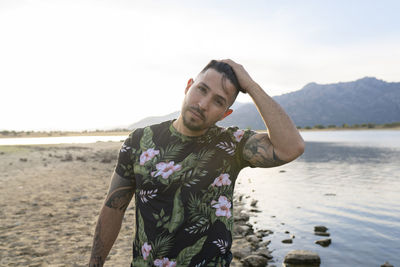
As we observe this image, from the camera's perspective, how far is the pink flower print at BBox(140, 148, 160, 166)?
254cm

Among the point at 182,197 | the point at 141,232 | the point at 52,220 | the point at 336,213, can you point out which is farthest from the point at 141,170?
the point at 336,213

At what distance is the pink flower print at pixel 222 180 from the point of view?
8.32ft

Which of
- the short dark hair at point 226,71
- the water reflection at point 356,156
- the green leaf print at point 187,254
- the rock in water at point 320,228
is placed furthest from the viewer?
the water reflection at point 356,156

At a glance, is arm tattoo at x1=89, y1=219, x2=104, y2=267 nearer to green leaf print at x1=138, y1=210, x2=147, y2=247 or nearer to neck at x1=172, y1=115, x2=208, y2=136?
green leaf print at x1=138, y1=210, x2=147, y2=247

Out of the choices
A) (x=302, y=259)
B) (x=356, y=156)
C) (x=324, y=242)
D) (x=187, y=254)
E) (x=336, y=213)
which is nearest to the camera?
(x=187, y=254)

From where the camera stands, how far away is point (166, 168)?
2.48 meters

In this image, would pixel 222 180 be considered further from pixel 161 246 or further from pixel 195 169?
pixel 161 246

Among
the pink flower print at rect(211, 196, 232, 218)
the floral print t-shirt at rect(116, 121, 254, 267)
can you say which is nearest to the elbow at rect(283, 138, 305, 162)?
the floral print t-shirt at rect(116, 121, 254, 267)

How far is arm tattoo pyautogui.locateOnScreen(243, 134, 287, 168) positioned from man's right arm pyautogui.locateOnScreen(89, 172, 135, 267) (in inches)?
46.0

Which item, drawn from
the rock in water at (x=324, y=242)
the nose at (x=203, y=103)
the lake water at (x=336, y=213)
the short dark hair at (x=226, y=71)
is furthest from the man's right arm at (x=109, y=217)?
the rock in water at (x=324, y=242)

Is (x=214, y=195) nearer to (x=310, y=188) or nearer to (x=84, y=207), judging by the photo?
(x=84, y=207)

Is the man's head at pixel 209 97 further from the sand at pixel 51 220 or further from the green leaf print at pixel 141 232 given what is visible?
the sand at pixel 51 220

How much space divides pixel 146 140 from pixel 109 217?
891 mm

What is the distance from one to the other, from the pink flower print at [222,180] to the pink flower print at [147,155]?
22.8 inches
